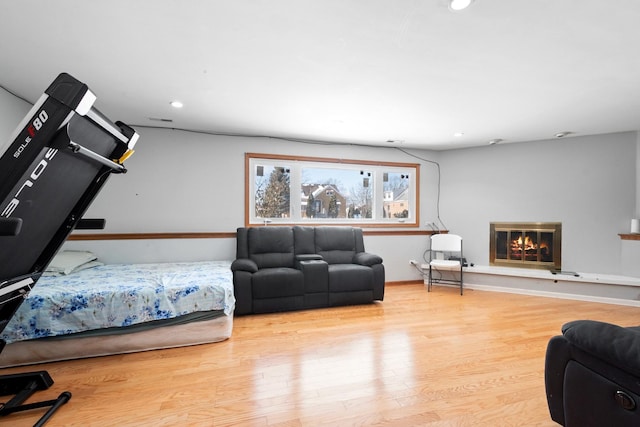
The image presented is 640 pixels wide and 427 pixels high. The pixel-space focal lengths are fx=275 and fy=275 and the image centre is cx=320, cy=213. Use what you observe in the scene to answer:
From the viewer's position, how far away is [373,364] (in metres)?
2.15

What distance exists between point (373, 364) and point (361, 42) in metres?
2.38

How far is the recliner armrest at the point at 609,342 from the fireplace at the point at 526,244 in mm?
3680

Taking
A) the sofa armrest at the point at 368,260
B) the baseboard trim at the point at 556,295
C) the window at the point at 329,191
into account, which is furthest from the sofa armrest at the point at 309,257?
the baseboard trim at the point at 556,295

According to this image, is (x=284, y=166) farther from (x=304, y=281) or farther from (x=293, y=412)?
(x=293, y=412)

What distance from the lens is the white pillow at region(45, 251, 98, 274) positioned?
9.21ft

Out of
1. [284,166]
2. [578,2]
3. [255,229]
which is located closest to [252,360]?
[255,229]

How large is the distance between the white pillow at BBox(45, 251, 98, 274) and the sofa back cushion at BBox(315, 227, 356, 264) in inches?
111

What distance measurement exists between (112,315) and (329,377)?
1847 mm

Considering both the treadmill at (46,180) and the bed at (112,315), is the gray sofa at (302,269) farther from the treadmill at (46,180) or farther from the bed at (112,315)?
the treadmill at (46,180)

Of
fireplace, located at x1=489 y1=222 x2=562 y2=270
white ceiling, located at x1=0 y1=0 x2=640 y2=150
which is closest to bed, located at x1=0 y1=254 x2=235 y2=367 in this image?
white ceiling, located at x1=0 y1=0 x2=640 y2=150

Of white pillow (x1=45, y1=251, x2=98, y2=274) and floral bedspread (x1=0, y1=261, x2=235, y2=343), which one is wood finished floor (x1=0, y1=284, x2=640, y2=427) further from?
white pillow (x1=45, y1=251, x2=98, y2=274)

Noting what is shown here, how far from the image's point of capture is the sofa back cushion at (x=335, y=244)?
160 inches

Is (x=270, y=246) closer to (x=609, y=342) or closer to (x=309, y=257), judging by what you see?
(x=309, y=257)

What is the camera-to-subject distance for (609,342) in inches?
45.2
